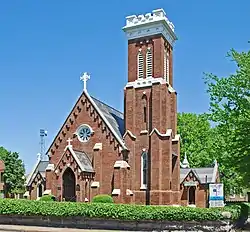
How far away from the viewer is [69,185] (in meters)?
36.7

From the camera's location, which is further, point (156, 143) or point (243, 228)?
point (156, 143)

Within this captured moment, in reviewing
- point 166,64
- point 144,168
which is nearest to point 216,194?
point 144,168

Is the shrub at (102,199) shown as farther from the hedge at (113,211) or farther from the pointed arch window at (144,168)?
the hedge at (113,211)

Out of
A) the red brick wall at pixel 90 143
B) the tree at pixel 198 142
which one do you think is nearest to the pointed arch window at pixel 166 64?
the red brick wall at pixel 90 143

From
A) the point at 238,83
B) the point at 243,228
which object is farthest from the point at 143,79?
the point at 243,228

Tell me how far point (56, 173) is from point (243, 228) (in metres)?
16.0

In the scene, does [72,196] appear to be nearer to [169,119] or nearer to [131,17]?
[169,119]

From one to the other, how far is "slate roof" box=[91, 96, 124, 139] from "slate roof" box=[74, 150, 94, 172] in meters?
3.57

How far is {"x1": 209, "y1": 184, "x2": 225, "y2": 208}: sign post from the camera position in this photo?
80.6 ft

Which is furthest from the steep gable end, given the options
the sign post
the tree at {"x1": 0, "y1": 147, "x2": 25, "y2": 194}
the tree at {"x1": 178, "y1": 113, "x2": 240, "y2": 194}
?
the tree at {"x1": 0, "y1": 147, "x2": 25, "y2": 194}

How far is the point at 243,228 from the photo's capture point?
1104 inches

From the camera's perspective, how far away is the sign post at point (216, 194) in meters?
24.6

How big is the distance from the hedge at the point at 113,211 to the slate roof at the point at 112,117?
41.3 feet

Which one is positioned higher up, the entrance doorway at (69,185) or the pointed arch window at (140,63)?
the pointed arch window at (140,63)
